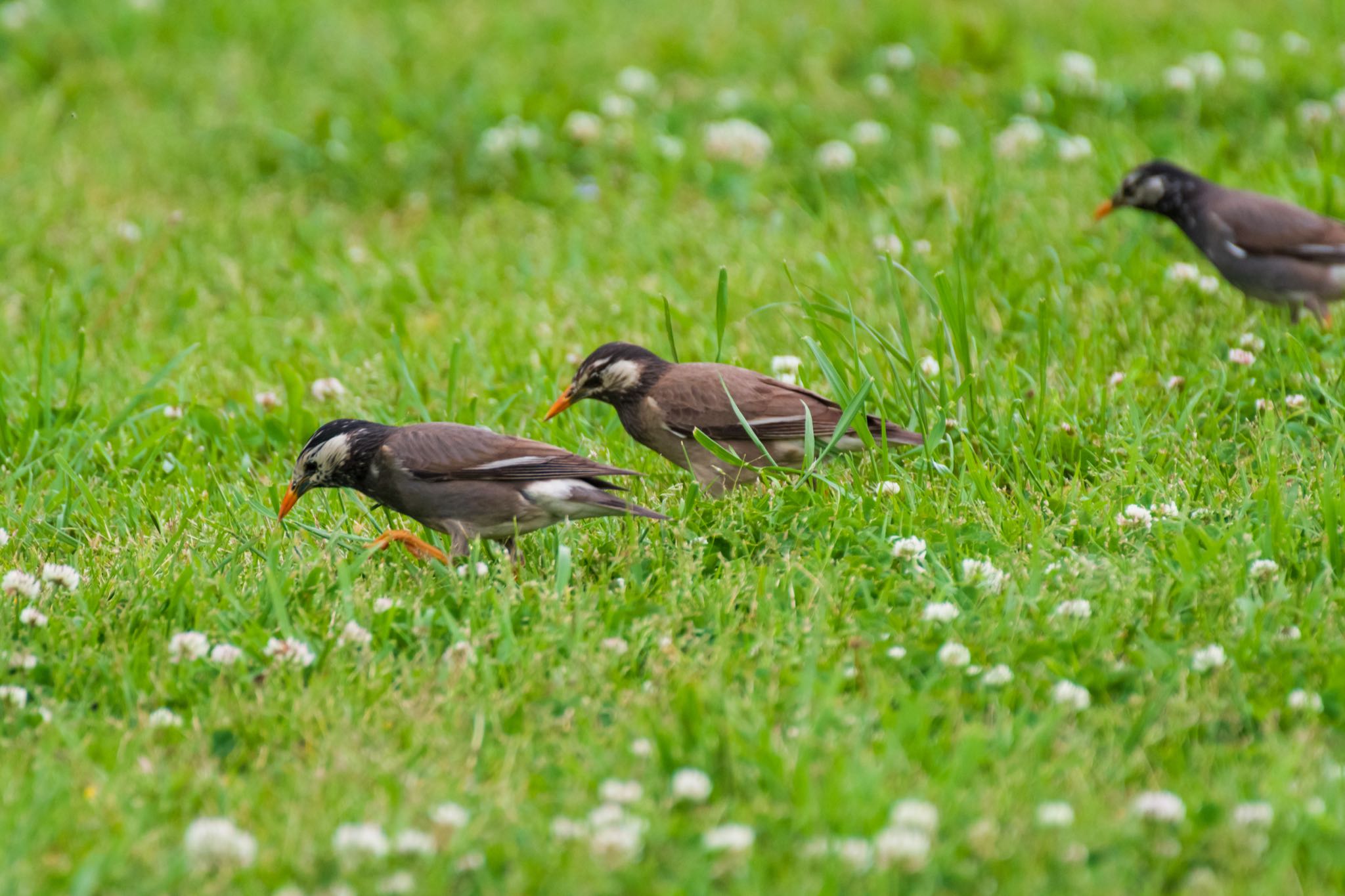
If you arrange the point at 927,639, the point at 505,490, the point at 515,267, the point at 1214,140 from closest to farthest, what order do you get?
the point at 927,639, the point at 505,490, the point at 515,267, the point at 1214,140

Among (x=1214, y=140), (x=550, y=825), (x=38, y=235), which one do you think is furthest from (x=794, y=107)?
(x=550, y=825)

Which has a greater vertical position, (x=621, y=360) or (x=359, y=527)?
(x=621, y=360)

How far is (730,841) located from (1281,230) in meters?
5.21

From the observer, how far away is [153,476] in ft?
21.0

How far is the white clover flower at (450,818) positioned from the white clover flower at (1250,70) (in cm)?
846

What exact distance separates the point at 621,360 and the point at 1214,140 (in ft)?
17.0

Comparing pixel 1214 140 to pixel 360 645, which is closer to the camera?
pixel 360 645

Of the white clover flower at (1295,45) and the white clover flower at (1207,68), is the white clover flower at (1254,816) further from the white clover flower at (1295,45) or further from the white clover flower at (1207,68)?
the white clover flower at (1295,45)

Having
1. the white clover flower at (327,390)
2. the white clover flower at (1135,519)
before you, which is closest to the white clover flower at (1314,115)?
the white clover flower at (1135,519)

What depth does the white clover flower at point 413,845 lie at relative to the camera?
3.38m

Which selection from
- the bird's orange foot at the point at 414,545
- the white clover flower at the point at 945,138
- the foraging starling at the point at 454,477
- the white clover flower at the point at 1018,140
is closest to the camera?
the bird's orange foot at the point at 414,545

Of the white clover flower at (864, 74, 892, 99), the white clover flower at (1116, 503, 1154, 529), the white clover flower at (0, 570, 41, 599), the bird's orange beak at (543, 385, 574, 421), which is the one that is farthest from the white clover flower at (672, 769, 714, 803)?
the white clover flower at (864, 74, 892, 99)

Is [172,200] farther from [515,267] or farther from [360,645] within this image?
[360,645]

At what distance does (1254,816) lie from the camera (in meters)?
3.41
